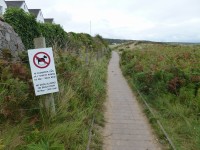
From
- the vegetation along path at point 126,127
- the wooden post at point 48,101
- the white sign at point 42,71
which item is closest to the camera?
the white sign at point 42,71

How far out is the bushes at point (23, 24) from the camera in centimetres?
938

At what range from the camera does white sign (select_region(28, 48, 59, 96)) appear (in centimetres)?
507

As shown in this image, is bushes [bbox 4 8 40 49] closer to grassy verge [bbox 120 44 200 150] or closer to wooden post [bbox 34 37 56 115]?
wooden post [bbox 34 37 56 115]

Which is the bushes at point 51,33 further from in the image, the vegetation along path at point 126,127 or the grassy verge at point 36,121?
the grassy verge at point 36,121

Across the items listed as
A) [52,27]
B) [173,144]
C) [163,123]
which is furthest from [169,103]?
[52,27]

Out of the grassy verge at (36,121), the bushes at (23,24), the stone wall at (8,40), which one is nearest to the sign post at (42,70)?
the grassy verge at (36,121)

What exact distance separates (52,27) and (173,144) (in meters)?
10.3

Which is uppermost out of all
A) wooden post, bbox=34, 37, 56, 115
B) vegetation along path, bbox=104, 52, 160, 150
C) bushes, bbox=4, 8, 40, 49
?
bushes, bbox=4, 8, 40, 49

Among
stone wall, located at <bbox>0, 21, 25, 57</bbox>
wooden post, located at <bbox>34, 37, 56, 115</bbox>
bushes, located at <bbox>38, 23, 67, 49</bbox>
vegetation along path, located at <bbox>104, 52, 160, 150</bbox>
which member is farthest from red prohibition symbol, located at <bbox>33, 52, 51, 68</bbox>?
bushes, located at <bbox>38, 23, 67, 49</bbox>

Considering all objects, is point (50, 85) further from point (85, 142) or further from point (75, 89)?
point (75, 89)

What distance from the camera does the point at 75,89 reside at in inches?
293

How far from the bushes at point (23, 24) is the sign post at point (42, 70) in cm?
459

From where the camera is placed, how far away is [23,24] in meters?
10.0

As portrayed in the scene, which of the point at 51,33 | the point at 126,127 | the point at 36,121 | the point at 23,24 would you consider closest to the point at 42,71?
the point at 36,121
